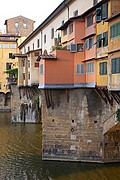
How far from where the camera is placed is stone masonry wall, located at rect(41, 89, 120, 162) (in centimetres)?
2506

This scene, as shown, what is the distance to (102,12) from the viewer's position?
69.5ft

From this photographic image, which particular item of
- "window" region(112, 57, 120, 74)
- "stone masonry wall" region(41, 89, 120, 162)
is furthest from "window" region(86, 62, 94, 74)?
"window" region(112, 57, 120, 74)

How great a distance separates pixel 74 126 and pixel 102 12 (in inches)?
381

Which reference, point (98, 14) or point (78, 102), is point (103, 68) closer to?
point (98, 14)

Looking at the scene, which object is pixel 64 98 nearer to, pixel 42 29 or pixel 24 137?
pixel 24 137

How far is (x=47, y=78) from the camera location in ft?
83.0

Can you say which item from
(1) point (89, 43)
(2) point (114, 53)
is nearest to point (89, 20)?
(1) point (89, 43)

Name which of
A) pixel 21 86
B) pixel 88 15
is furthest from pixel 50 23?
pixel 88 15

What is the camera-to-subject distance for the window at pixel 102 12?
20891 mm

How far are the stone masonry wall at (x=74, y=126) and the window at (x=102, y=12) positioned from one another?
19.4 feet

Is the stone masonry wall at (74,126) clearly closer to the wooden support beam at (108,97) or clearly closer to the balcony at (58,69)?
the balcony at (58,69)

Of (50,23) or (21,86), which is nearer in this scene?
(50,23)

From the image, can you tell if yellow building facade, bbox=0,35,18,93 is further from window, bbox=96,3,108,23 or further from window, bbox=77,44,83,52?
window, bbox=96,3,108,23

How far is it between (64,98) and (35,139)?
483 inches
